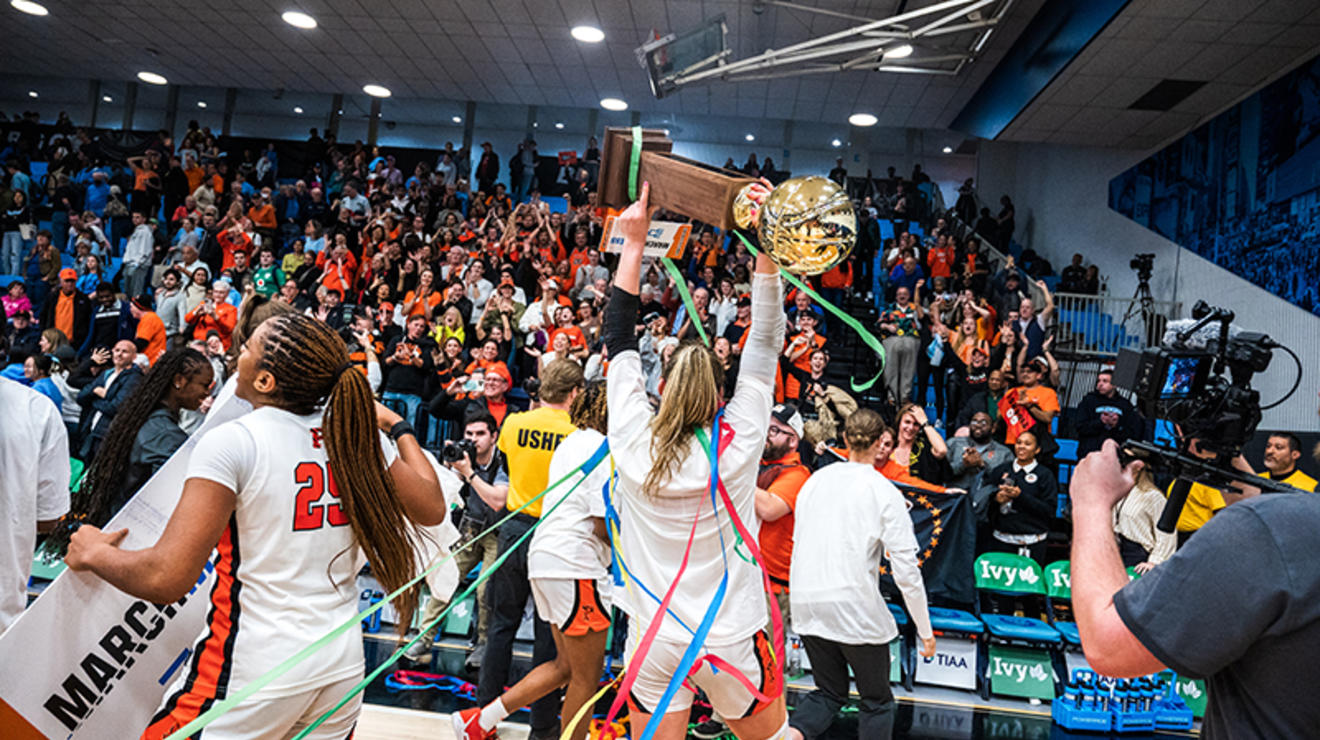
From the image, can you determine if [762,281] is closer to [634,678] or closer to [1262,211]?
[634,678]

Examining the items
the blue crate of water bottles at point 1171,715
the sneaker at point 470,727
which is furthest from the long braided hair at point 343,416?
the blue crate of water bottles at point 1171,715

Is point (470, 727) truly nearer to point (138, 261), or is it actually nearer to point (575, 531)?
point (575, 531)

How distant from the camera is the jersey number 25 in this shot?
1880 mm

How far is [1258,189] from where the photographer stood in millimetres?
10422

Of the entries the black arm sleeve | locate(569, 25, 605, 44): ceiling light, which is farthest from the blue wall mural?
the black arm sleeve

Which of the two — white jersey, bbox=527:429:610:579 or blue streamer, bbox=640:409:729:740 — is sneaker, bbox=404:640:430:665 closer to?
white jersey, bbox=527:429:610:579

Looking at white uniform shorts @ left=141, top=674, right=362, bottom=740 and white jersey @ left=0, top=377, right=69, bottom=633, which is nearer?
white uniform shorts @ left=141, top=674, right=362, bottom=740

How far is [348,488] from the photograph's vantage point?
76.2 inches

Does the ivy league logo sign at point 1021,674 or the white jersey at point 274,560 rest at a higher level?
the white jersey at point 274,560

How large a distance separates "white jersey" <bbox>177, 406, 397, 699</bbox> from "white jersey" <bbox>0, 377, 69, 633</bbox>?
79 centimetres

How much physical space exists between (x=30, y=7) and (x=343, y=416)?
15996 mm

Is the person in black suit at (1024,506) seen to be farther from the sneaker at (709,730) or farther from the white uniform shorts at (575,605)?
the white uniform shorts at (575,605)

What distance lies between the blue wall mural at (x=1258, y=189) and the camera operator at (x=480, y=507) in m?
9.01

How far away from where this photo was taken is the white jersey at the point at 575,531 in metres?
3.68
